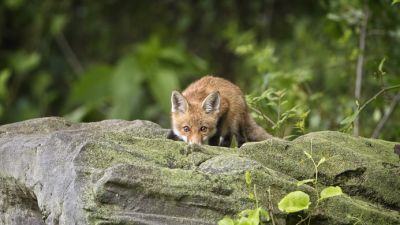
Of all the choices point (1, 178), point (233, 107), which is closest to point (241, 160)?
point (1, 178)

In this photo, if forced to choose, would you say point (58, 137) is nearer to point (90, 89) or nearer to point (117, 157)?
point (117, 157)

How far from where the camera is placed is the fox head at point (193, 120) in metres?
8.88

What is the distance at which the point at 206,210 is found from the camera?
18.7 feet

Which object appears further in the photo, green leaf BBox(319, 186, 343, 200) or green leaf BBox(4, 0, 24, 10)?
green leaf BBox(4, 0, 24, 10)

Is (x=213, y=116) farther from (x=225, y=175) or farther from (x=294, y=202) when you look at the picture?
(x=294, y=202)

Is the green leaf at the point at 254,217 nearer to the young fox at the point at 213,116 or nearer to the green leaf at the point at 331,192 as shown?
the green leaf at the point at 331,192

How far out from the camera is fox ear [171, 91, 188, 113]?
896 centimetres

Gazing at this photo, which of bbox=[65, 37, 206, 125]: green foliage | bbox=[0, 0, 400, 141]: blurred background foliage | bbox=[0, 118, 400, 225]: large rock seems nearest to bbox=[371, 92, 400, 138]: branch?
bbox=[0, 0, 400, 141]: blurred background foliage

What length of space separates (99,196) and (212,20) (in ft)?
45.9

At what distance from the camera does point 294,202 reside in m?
5.50

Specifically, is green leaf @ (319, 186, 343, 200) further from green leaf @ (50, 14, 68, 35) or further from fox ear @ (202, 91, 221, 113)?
green leaf @ (50, 14, 68, 35)

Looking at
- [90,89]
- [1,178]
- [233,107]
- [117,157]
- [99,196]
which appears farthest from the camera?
[90,89]

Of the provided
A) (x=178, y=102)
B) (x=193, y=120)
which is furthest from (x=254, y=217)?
(x=178, y=102)

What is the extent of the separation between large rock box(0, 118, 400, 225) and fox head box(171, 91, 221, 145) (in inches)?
78.4
